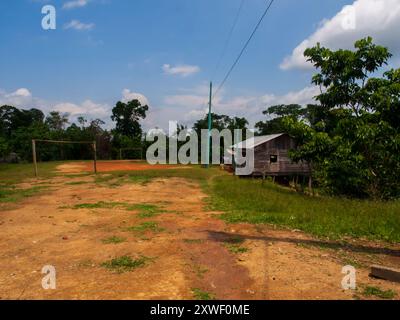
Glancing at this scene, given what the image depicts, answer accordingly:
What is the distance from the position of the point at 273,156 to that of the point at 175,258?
25294 millimetres

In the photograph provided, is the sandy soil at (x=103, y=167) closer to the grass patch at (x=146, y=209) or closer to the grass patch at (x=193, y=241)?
the grass patch at (x=146, y=209)

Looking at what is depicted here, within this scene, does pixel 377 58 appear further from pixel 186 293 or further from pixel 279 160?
pixel 279 160

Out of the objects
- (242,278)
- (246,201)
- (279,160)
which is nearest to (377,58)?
(246,201)

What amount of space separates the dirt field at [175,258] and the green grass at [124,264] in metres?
0.10

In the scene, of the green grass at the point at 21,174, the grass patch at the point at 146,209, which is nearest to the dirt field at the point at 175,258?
the grass patch at the point at 146,209

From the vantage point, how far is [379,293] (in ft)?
13.6

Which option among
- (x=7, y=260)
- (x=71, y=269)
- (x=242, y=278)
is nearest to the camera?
(x=242, y=278)

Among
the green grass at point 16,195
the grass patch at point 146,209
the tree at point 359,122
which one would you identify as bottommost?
the grass patch at point 146,209

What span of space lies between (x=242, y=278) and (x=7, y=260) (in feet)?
12.4

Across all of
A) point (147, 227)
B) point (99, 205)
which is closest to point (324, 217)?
point (147, 227)

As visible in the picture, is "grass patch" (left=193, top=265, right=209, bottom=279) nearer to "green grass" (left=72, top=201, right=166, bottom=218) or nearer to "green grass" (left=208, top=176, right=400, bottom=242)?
"green grass" (left=208, top=176, right=400, bottom=242)

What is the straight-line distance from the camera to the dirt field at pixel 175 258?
4.27m

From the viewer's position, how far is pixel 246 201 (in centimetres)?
1128

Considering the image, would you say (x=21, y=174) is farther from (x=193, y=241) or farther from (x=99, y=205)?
(x=193, y=241)
